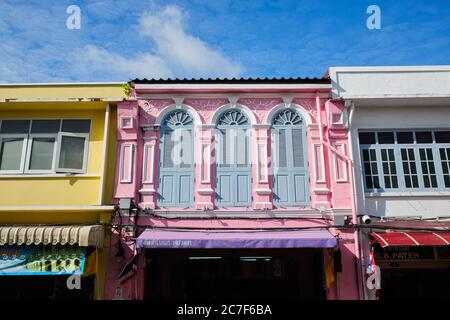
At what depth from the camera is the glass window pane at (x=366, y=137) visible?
10.1 m

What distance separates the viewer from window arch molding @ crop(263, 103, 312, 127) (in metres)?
9.99

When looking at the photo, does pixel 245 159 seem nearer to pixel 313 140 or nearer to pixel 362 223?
pixel 313 140

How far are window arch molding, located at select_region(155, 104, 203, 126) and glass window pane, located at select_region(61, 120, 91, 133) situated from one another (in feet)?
5.86

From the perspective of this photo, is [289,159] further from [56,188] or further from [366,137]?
[56,188]

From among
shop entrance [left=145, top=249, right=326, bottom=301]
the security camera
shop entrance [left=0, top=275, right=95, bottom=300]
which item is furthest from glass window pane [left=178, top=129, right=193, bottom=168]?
the security camera

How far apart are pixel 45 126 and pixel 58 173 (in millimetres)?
1371

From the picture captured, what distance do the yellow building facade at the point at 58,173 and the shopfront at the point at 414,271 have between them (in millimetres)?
6573

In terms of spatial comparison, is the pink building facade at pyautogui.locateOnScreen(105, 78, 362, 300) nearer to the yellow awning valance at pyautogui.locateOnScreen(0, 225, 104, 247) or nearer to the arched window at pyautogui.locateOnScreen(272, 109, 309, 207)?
the arched window at pyautogui.locateOnScreen(272, 109, 309, 207)

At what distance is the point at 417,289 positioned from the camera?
9891mm

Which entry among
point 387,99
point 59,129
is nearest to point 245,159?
point 387,99

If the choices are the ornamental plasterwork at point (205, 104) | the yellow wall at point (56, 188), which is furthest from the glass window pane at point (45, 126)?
the ornamental plasterwork at point (205, 104)

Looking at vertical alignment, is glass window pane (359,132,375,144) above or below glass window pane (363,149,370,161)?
above

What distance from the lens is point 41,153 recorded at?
996cm

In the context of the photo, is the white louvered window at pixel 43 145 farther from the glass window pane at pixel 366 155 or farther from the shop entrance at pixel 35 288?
the glass window pane at pixel 366 155
